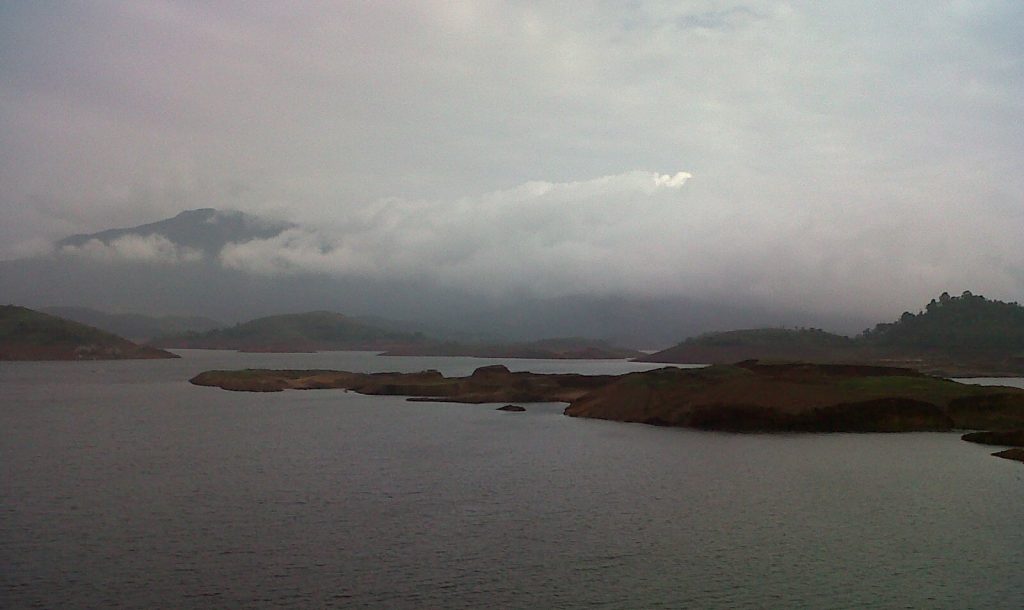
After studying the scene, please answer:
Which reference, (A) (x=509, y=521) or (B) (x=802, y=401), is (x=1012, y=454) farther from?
(A) (x=509, y=521)

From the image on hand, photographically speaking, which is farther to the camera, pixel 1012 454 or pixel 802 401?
pixel 802 401

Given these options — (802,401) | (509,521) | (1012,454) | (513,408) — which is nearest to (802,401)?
(802,401)

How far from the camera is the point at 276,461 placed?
5275 cm

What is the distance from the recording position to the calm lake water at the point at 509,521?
25.4 metres

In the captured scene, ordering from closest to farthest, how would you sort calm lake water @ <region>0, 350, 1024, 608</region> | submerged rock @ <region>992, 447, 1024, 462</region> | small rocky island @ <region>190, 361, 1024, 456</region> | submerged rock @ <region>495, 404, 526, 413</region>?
1. calm lake water @ <region>0, 350, 1024, 608</region>
2. submerged rock @ <region>992, 447, 1024, 462</region>
3. small rocky island @ <region>190, 361, 1024, 456</region>
4. submerged rock @ <region>495, 404, 526, 413</region>

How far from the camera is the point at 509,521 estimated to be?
34.6m

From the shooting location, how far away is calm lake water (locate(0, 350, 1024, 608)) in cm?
2538

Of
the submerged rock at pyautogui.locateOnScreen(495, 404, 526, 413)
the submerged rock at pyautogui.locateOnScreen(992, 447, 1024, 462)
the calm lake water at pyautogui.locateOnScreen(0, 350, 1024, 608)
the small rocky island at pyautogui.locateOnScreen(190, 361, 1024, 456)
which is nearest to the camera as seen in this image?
the calm lake water at pyautogui.locateOnScreen(0, 350, 1024, 608)

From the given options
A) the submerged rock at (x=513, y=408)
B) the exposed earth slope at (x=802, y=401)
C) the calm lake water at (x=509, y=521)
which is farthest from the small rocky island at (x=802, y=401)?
the submerged rock at (x=513, y=408)

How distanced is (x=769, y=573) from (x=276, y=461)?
3552cm

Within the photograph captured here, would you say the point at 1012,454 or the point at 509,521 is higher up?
the point at 1012,454

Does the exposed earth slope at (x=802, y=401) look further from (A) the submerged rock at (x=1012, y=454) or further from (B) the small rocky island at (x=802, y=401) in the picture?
(A) the submerged rock at (x=1012, y=454)

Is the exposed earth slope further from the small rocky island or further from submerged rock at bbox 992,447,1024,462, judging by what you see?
submerged rock at bbox 992,447,1024,462

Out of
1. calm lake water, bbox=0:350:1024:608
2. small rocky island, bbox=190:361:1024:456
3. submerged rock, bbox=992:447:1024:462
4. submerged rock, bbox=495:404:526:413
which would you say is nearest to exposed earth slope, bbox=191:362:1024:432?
small rocky island, bbox=190:361:1024:456
